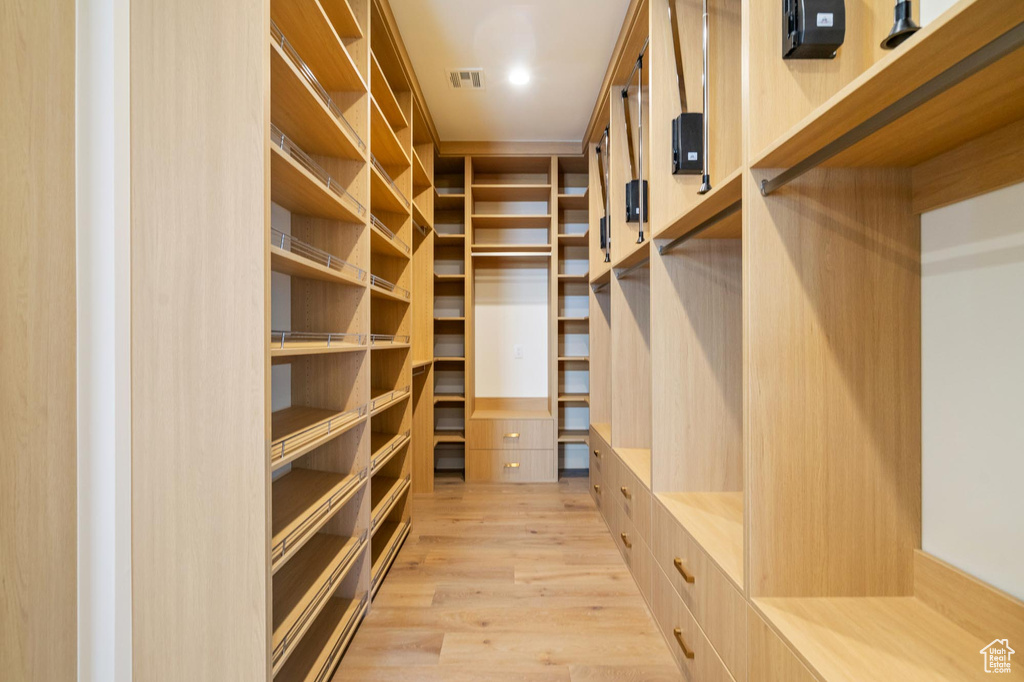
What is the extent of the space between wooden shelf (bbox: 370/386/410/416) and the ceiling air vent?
1898mm

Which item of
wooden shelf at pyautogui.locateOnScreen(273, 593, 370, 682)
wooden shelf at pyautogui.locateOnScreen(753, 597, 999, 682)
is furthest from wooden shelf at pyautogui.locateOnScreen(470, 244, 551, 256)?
wooden shelf at pyautogui.locateOnScreen(753, 597, 999, 682)

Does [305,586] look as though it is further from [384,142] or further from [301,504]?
[384,142]

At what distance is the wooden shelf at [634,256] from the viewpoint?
209cm

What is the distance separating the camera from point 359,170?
192 cm

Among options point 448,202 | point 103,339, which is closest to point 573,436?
point 448,202

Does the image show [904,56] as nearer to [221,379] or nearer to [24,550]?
[221,379]

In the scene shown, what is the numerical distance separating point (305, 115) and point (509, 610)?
2.05m

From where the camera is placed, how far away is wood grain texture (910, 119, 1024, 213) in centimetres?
90

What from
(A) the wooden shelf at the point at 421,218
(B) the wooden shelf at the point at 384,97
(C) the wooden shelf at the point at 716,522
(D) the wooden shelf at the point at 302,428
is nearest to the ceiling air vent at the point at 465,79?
(B) the wooden shelf at the point at 384,97

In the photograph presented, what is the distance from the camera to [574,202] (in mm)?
4004

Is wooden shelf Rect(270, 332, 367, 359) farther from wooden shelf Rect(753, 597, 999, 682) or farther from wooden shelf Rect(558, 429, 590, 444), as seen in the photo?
wooden shelf Rect(558, 429, 590, 444)

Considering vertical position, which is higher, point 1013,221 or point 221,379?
point 1013,221

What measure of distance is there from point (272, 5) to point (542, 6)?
133cm

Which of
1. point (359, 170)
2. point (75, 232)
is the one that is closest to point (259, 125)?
point (75, 232)
